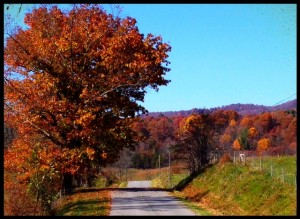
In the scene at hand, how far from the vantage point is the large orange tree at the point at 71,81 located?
90.0 ft

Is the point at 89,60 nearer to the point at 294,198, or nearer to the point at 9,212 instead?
the point at 9,212

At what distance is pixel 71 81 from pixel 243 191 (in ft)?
37.9

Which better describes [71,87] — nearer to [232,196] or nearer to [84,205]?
[84,205]

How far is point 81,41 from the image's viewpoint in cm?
2783

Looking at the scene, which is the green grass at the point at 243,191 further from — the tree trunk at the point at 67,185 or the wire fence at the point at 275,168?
the tree trunk at the point at 67,185

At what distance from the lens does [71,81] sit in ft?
92.7

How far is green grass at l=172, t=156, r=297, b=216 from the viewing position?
1977cm

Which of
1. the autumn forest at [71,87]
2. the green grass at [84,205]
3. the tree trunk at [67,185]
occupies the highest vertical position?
the autumn forest at [71,87]

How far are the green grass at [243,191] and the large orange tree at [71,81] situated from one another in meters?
6.53

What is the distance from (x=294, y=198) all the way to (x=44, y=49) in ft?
52.3

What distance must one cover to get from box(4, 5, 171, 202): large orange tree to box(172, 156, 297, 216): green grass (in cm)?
653

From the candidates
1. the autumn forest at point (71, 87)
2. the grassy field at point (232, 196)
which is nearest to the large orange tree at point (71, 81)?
the autumn forest at point (71, 87)

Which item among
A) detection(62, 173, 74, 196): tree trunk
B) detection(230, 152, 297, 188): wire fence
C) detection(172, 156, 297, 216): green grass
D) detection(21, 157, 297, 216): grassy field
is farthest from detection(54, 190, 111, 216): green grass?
detection(230, 152, 297, 188): wire fence

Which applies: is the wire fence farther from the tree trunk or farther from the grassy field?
the tree trunk
